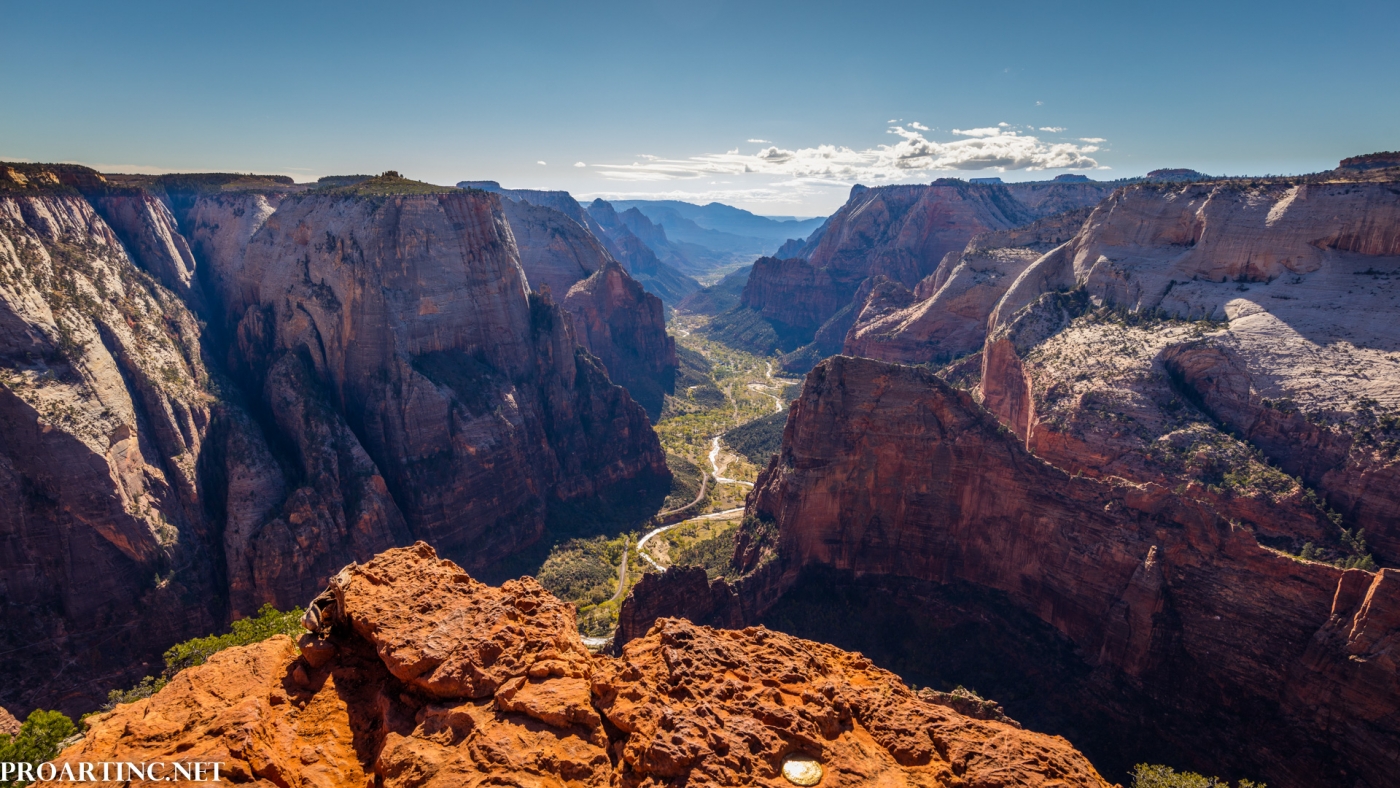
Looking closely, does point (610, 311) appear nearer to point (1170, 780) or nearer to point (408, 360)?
point (408, 360)

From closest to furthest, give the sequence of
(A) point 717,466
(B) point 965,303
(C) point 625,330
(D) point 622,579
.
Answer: (D) point 622,579
(B) point 965,303
(A) point 717,466
(C) point 625,330

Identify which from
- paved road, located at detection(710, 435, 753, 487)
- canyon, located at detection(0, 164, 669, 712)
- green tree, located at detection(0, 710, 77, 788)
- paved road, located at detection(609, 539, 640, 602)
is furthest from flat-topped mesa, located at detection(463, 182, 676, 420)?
green tree, located at detection(0, 710, 77, 788)

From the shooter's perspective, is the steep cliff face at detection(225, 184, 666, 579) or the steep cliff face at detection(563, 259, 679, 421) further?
the steep cliff face at detection(563, 259, 679, 421)

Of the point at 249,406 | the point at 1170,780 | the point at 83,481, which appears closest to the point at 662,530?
the point at 249,406

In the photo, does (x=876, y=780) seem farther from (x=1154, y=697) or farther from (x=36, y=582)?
(x=36, y=582)

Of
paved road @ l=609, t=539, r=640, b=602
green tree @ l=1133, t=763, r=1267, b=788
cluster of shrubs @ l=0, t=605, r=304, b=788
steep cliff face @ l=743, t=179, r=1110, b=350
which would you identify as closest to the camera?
cluster of shrubs @ l=0, t=605, r=304, b=788

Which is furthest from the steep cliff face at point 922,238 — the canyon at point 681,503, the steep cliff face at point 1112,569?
the steep cliff face at point 1112,569

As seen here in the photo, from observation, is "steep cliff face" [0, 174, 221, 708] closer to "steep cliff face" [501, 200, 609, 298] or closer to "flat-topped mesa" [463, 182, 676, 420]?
"flat-topped mesa" [463, 182, 676, 420]
